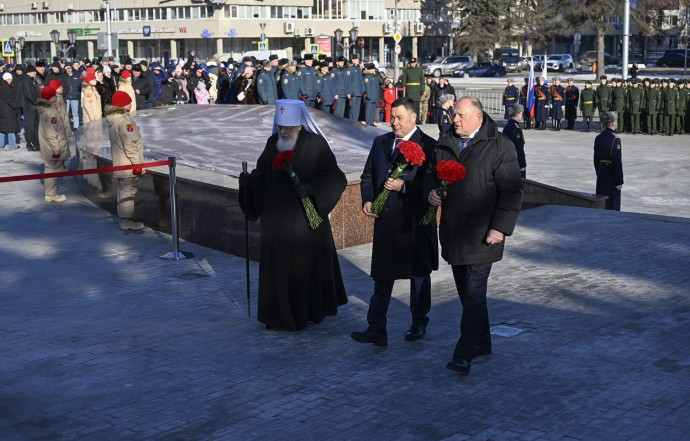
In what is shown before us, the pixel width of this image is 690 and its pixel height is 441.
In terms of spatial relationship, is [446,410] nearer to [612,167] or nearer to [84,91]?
[612,167]

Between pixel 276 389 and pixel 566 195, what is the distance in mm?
7906

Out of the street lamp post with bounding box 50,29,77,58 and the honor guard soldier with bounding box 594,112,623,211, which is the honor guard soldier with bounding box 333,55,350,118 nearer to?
the honor guard soldier with bounding box 594,112,623,211

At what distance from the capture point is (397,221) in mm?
7422

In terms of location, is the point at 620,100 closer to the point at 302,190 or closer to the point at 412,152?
the point at 302,190

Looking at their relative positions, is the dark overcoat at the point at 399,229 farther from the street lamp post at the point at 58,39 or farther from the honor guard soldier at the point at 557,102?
the street lamp post at the point at 58,39

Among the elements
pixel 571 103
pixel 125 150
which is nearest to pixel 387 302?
pixel 125 150

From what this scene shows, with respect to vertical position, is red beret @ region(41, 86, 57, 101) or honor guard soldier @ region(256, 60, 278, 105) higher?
red beret @ region(41, 86, 57, 101)

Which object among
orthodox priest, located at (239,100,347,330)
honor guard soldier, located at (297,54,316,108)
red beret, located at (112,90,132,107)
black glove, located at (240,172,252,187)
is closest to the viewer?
orthodox priest, located at (239,100,347,330)

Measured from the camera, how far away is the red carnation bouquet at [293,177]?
767cm

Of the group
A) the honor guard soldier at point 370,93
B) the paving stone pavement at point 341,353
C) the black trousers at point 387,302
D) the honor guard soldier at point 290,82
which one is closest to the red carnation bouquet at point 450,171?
the black trousers at point 387,302

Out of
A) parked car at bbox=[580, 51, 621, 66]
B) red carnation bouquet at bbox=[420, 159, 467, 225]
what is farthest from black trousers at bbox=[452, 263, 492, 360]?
parked car at bbox=[580, 51, 621, 66]

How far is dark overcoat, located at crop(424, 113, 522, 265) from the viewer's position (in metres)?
6.69

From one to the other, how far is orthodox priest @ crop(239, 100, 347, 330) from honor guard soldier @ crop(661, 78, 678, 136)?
20.8m

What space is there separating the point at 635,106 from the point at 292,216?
69.7 feet
